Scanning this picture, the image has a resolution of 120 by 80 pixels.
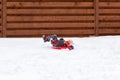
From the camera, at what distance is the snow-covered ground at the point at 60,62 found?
4.75 m

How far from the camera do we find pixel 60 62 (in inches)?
223

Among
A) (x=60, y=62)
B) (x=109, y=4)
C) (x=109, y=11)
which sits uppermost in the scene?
(x=109, y=4)

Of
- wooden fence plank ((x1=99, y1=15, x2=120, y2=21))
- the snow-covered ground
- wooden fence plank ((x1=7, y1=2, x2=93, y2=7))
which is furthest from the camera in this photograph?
wooden fence plank ((x1=99, y1=15, x2=120, y2=21))

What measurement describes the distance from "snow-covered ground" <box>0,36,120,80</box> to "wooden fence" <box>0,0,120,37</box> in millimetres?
1669

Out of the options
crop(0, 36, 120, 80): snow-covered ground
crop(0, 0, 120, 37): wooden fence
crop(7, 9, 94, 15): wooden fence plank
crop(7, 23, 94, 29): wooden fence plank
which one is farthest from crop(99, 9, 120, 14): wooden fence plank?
crop(0, 36, 120, 80): snow-covered ground

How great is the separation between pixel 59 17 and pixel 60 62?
13.8 ft

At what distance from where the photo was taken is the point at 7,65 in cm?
533

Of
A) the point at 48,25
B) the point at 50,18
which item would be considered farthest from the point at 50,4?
the point at 48,25

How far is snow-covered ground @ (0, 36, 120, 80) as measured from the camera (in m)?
4.75

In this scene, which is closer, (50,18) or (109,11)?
(50,18)

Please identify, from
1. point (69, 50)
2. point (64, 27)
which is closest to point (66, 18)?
point (64, 27)

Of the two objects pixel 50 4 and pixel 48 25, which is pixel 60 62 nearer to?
pixel 48 25

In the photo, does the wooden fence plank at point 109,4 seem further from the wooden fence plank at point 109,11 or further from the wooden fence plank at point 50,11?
the wooden fence plank at point 50,11

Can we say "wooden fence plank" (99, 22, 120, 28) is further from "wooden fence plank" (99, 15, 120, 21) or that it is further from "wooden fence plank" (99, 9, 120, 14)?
"wooden fence plank" (99, 9, 120, 14)
